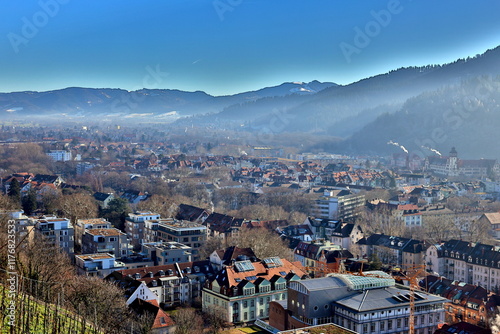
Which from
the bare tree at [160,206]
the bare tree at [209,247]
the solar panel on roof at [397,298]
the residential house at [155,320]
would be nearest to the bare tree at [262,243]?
the bare tree at [209,247]

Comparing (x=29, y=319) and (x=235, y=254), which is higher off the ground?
(x=29, y=319)

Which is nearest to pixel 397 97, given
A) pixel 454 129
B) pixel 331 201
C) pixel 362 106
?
pixel 362 106

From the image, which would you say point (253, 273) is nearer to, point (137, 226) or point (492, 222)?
point (137, 226)

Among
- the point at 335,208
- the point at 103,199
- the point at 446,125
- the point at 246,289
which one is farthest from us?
the point at 446,125

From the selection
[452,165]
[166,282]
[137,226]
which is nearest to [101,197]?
[137,226]

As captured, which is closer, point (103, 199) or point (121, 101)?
point (103, 199)

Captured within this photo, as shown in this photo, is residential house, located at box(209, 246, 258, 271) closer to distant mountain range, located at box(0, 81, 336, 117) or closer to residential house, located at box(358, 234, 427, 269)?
residential house, located at box(358, 234, 427, 269)

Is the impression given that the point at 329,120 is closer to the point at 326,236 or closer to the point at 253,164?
the point at 253,164

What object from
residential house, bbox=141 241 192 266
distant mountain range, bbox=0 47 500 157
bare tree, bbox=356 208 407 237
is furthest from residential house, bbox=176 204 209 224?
distant mountain range, bbox=0 47 500 157
